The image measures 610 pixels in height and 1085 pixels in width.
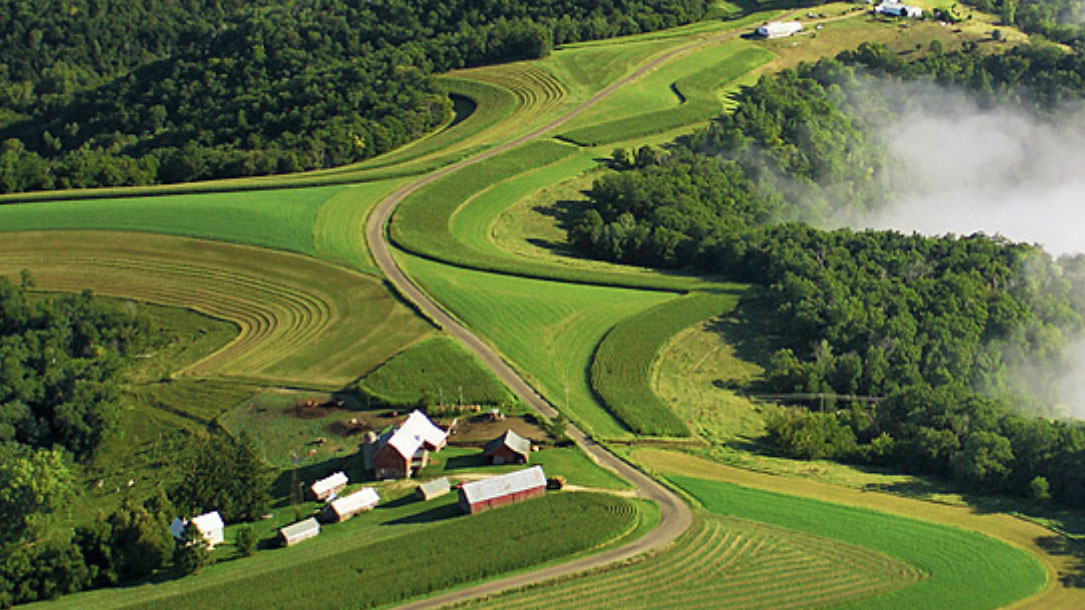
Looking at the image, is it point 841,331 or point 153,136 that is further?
point 153,136

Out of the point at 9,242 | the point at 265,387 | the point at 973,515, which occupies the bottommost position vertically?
the point at 973,515

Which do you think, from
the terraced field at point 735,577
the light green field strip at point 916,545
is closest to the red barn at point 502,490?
the terraced field at point 735,577

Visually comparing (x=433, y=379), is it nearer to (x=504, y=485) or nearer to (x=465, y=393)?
(x=465, y=393)

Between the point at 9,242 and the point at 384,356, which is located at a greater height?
the point at 9,242

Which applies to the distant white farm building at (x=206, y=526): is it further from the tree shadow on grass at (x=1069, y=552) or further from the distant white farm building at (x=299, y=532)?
the tree shadow on grass at (x=1069, y=552)

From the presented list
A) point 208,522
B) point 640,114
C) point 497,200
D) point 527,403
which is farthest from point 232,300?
point 640,114

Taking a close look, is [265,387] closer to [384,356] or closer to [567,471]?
[384,356]

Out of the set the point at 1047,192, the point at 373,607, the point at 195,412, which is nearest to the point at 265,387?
the point at 195,412
